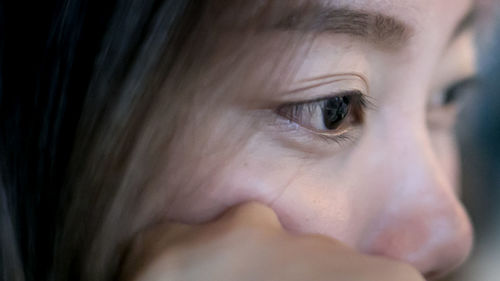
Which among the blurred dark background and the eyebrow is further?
the blurred dark background

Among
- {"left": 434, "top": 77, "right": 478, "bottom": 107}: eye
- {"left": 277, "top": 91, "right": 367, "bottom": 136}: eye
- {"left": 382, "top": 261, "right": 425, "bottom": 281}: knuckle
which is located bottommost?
{"left": 382, "top": 261, "right": 425, "bottom": 281}: knuckle

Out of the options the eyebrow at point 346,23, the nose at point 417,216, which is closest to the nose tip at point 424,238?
the nose at point 417,216

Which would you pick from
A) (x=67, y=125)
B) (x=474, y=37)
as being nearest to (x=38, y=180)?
(x=67, y=125)

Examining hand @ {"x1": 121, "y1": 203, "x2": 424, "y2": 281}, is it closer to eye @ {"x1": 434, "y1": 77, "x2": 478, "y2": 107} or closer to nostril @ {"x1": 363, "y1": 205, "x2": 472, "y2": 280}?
nostril @ {"x1": 363, "y1": 205, "x2": 472, "y2": 280}

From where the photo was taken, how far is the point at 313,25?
300 millimetres

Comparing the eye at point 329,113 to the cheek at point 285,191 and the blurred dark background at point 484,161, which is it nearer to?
the cheek at point 285,191

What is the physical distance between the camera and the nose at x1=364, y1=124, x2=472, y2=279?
1.17 feet

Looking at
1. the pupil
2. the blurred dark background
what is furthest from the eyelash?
the blurred dark background

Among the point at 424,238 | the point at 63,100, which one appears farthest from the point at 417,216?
the point at 63,100

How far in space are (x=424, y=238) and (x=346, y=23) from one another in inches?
5.9

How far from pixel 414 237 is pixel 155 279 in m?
0.17

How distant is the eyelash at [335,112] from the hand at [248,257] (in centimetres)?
7

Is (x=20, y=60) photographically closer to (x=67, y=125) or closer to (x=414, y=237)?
(x=67, y=125)

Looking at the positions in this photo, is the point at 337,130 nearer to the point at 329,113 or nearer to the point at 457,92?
the point at 329,113
